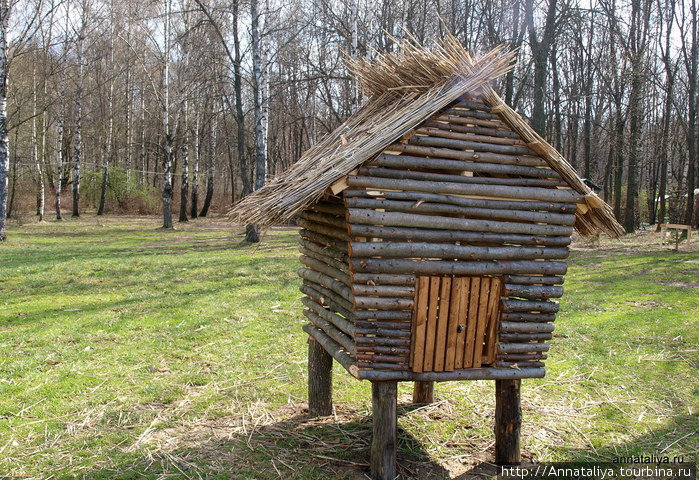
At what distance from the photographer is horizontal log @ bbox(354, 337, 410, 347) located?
14.2 ft

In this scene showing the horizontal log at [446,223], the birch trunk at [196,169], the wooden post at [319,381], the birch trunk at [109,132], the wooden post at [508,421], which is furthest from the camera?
the birch trunk at [109,132]

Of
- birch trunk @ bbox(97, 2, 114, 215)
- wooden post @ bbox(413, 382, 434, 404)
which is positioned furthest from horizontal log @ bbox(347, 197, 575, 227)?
birch trunk @ bbox(97, 2, 114, 215)

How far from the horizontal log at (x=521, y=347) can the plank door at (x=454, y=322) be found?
0.08m

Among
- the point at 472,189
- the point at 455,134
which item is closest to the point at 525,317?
the point at 472,189

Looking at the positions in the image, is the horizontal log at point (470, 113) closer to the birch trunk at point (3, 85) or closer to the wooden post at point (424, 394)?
the wooden post at point (424, 394)

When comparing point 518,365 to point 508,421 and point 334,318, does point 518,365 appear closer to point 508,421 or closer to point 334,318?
point 508,421

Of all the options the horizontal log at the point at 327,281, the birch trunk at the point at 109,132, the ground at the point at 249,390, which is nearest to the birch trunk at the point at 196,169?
the birch trunk at the point at 109,132

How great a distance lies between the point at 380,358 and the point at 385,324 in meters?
0.28

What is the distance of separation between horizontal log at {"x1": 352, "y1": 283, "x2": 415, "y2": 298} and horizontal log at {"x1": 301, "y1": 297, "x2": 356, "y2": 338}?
1.15 ft

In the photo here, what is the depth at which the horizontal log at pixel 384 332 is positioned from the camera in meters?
4.34

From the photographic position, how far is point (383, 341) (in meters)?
4.39

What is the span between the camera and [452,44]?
190 inches

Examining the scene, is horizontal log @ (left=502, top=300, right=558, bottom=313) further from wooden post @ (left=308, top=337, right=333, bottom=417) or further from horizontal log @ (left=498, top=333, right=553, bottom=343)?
wooden post @ (left=308, top=337, right=333, bottom=417)

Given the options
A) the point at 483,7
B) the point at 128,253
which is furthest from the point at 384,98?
the point at 483,7
